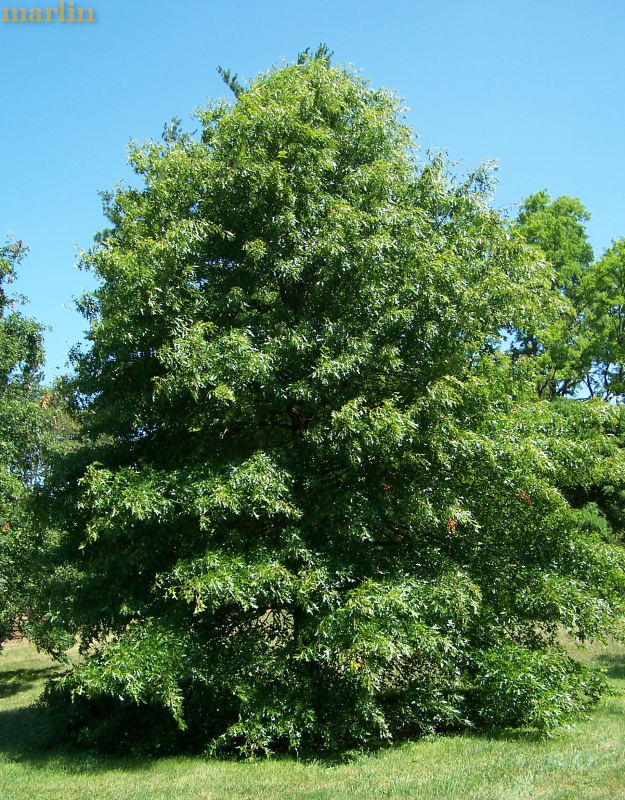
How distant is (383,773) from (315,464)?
357 cm

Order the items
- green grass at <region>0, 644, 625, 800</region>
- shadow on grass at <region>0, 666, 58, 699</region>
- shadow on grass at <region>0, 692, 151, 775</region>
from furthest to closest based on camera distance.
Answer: shadow on grass at <region>0, 666, 58, 699</region> → shadow on grass at <region>0, 692, 151, 775</region> → green grass at <region>0, 644, 625, 800</region>

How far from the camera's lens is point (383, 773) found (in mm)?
6926

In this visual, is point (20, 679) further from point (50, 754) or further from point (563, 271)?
point (563, 271)

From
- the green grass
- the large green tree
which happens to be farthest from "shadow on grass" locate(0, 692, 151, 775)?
the large green tree

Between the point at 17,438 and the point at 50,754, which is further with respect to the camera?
the point at 17,438

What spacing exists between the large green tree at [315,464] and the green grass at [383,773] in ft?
1.32

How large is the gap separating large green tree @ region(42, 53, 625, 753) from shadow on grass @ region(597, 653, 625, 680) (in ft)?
12.8

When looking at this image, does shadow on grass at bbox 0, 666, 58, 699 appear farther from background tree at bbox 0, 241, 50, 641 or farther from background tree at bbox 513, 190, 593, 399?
background tree at bbox 513, 190, 593, 399

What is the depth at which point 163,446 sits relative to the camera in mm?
9492

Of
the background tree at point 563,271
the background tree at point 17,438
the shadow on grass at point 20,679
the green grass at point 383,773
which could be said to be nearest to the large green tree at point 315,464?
the green grass at point 383,773

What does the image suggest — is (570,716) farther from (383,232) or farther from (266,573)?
(383,232)

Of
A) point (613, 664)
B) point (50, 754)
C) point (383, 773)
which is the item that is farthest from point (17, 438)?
point (613, 664)

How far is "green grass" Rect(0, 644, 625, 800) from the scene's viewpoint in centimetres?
607

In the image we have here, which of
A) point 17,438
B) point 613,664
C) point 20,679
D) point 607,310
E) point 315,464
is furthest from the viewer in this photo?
point 607,310
